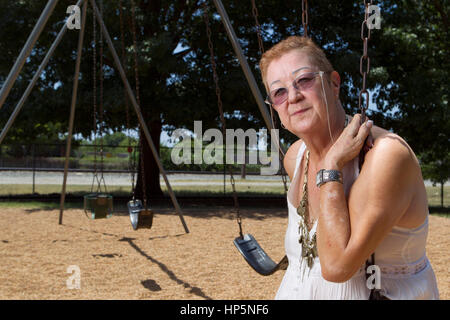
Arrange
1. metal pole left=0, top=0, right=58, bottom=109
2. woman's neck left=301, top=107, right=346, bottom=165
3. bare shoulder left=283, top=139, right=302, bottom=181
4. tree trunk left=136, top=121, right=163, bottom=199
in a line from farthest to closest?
tree trunk left=136, top=121, right=163, bottom=199
metal pole left=0, top=0, right=58, bottom=109
bare shoulder left=283, top=139, right=302, bottom=181
woman's neck left=301, top=107, right=346, bottom=165

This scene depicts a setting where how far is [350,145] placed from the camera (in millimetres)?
1100

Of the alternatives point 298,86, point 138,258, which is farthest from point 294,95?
point 138,258

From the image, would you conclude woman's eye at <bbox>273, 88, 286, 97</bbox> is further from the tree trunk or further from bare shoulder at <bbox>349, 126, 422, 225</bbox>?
the tree trunk

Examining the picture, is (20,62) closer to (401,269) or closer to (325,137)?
(325,137)

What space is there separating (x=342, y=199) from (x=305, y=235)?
11.8 inches

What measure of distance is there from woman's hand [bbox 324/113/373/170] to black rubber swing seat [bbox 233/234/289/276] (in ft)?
4.06

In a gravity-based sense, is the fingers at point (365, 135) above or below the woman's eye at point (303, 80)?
below

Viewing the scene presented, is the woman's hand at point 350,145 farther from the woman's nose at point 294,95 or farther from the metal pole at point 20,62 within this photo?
the metal pole at point 20,62

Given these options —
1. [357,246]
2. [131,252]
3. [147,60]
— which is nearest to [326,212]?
[357,246]

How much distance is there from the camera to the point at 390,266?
1146mm

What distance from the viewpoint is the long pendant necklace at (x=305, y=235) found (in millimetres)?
1294

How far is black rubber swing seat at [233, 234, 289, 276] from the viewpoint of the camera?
2.38m

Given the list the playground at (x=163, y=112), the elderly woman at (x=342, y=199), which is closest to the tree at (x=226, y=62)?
the playground at (x=163, y=112)

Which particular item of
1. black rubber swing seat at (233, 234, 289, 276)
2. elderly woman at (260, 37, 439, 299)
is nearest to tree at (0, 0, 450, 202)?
black rubber swing seat at (233, 234, 289, 276)
